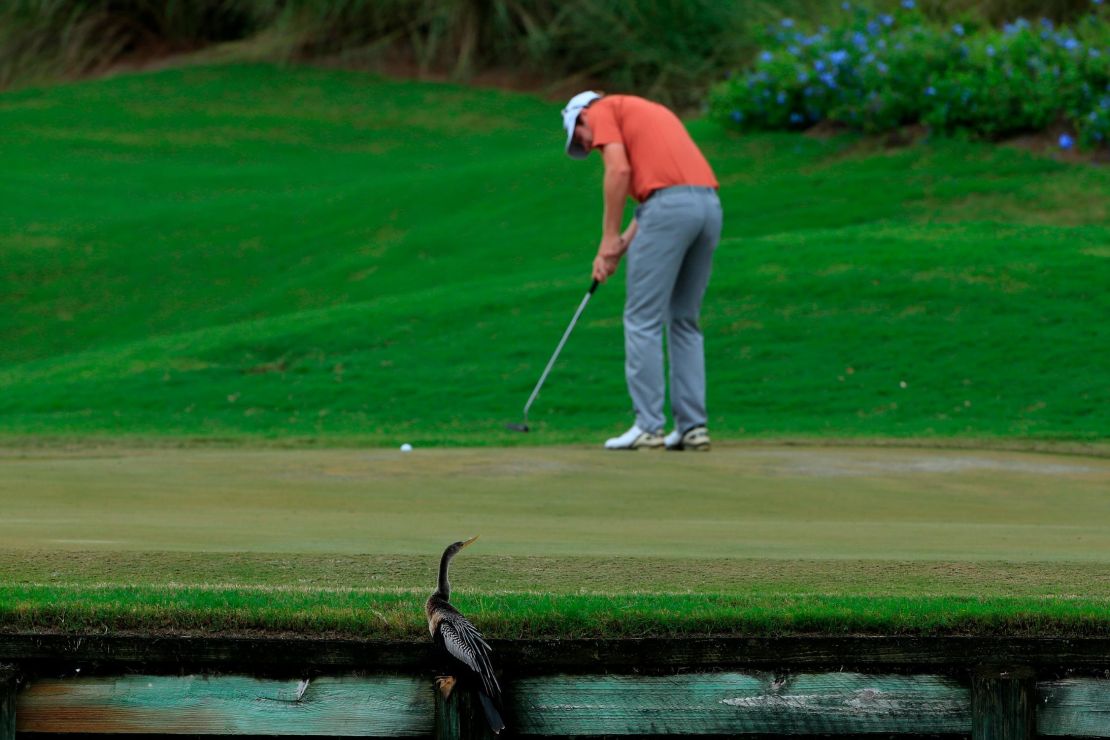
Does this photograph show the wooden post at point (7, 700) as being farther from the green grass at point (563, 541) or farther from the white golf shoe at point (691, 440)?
the white golf shoe at point (691, 440)

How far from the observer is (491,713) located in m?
4.19

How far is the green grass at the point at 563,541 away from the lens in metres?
4.83

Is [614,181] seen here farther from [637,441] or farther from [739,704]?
[739,704]

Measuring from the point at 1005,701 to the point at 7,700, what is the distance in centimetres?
252

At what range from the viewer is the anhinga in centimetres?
414

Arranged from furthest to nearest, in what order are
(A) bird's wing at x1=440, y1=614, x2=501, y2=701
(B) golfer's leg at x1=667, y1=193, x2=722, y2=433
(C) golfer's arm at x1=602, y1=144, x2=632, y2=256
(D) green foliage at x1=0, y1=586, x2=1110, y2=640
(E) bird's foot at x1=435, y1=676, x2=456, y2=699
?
(B) golfer's leg at x1=667, y1=193, x2=722, y2=433, (C) golfer's arm at x1=602, y1=144, x2=632, y2=256, (D) green foliage at x1=0, y1=586, x2=1110, y2=640, (E) bird's foot at x1=435, y1=676, x2=456, y2=699, (A) bird's wing at x1=440, y1=614, x2=501, y2=701

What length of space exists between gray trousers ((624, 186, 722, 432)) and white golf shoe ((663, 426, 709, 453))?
44 millimetres

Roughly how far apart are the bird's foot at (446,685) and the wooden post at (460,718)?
0.01 m

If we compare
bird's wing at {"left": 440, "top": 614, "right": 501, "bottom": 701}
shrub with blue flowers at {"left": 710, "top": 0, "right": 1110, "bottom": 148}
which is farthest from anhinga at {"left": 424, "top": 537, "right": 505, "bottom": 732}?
shrub with blue flowers at {"left": 710, "top": 0, "right": 1110, "bottom": 148}

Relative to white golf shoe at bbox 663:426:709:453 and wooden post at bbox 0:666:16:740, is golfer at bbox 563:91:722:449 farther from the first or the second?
wooden post at bbox 0:666:16:740

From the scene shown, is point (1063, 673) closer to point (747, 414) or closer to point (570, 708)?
point (570, 708)

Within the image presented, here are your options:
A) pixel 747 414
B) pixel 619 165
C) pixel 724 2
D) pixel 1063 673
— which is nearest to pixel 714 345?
pixel 747 414

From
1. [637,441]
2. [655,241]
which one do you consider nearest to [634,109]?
[655,241]

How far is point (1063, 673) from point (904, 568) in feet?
5.22
